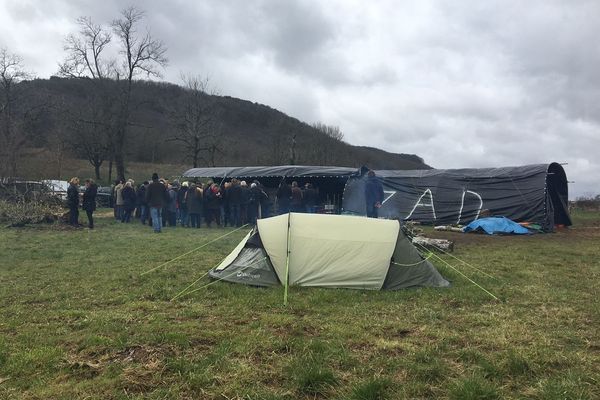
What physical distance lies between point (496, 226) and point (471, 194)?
8.58 feet

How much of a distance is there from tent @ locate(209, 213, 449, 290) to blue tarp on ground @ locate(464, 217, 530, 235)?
8713 millimetres

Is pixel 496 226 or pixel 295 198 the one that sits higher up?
pixel 295 198

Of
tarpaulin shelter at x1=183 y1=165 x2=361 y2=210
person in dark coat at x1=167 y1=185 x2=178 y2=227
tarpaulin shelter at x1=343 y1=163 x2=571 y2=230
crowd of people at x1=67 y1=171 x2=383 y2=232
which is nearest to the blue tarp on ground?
tarpaulin shelter at x1=343 y1=163 x2=571 y2=230

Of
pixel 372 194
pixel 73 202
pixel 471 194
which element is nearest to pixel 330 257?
pixel 372 194

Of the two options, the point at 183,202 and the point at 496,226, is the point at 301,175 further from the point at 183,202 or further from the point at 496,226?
the point at 496,226

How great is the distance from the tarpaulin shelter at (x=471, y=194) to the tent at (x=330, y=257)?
9620mm

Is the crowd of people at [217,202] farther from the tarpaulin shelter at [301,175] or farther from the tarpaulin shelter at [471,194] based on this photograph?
the tarpaulin shelter at [471,194]

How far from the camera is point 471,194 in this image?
17.6 meters

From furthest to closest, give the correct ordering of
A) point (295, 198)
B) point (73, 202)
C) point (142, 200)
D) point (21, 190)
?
point (21, 190) → point (142, 200) → point (295, 198) → point (73, 202)

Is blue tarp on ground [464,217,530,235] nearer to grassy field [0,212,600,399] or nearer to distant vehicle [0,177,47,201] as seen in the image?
grassy field [0,212,600,399]

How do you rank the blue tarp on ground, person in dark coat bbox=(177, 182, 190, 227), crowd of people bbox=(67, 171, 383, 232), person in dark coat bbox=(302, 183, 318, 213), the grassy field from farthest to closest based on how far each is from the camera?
person in dark coat bbox=(302, 183, 318, 213) < person in dark coat bbox=(177, 182, 190, 227) < crowd of people bbox=(67, 171, 383, 232) < the blue tarp on ground < the grassy field

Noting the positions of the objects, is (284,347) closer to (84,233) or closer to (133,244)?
(133,244)

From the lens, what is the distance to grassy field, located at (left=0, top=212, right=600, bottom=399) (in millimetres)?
3758

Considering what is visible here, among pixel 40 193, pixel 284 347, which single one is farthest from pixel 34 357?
pixel 40 193
